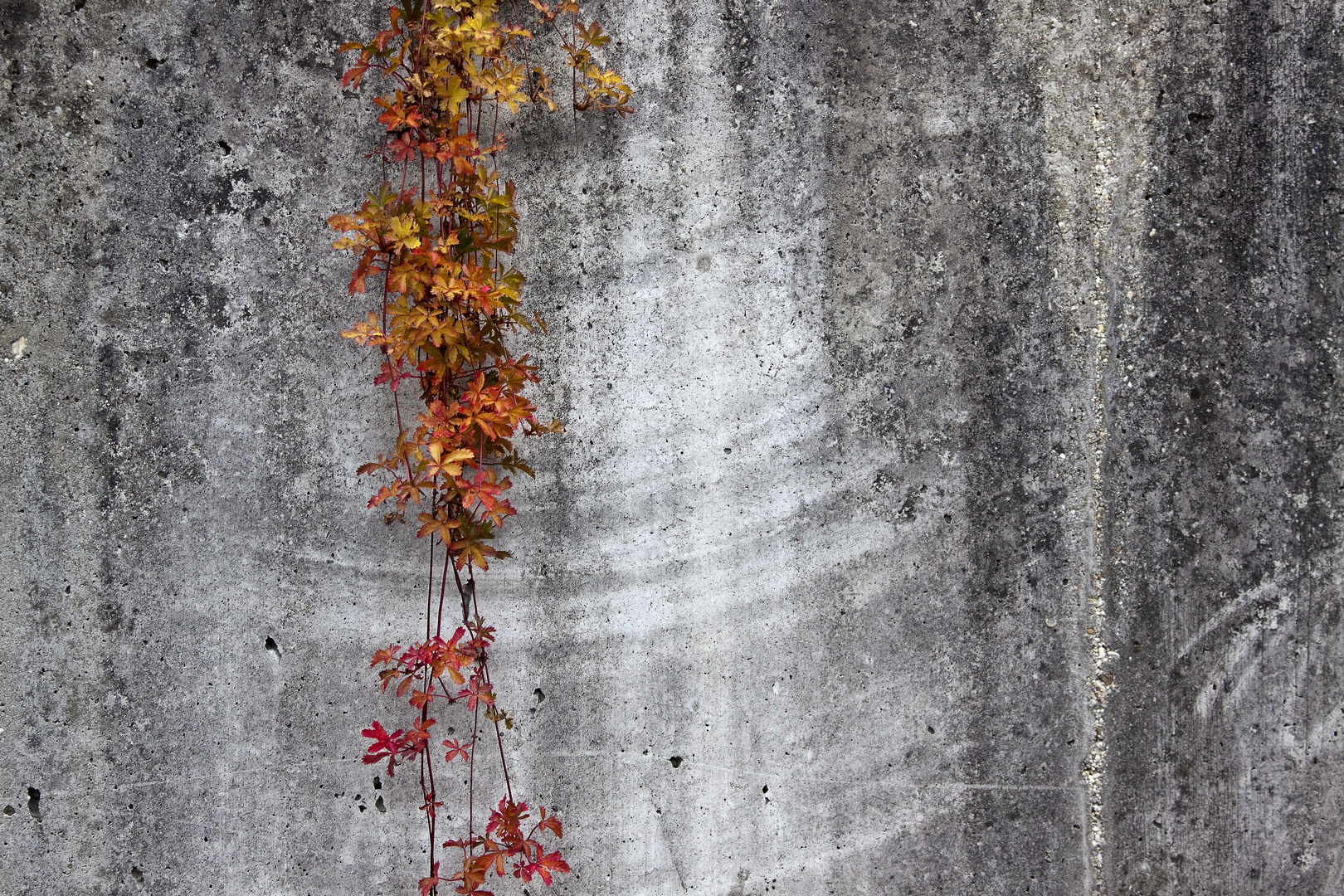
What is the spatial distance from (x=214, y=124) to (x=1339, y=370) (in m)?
3.66

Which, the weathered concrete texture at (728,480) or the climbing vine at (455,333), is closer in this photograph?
the climbing vine at (455,333)

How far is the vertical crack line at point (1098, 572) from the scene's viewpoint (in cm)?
239

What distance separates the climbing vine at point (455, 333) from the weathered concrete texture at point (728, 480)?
11 cm

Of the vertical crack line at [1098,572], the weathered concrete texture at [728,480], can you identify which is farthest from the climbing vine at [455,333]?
the vertical crack line at [1098,572]

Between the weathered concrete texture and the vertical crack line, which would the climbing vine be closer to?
the weathered concrete texture

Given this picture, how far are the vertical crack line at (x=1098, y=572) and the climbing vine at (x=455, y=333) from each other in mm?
Result: 1561

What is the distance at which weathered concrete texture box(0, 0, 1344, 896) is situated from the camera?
239 centimetres

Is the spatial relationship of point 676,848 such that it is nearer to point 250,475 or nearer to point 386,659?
point 386,659

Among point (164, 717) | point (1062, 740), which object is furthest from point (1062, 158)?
point (164, 717)

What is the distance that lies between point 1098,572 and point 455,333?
6.99ft

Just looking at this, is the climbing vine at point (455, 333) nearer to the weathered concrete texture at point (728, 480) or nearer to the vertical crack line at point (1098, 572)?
the weathered concrete texture at point (728, 480)

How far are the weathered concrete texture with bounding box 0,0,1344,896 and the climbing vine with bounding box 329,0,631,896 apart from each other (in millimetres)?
113

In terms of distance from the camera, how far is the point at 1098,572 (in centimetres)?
241

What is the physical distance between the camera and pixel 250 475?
8.04ft
